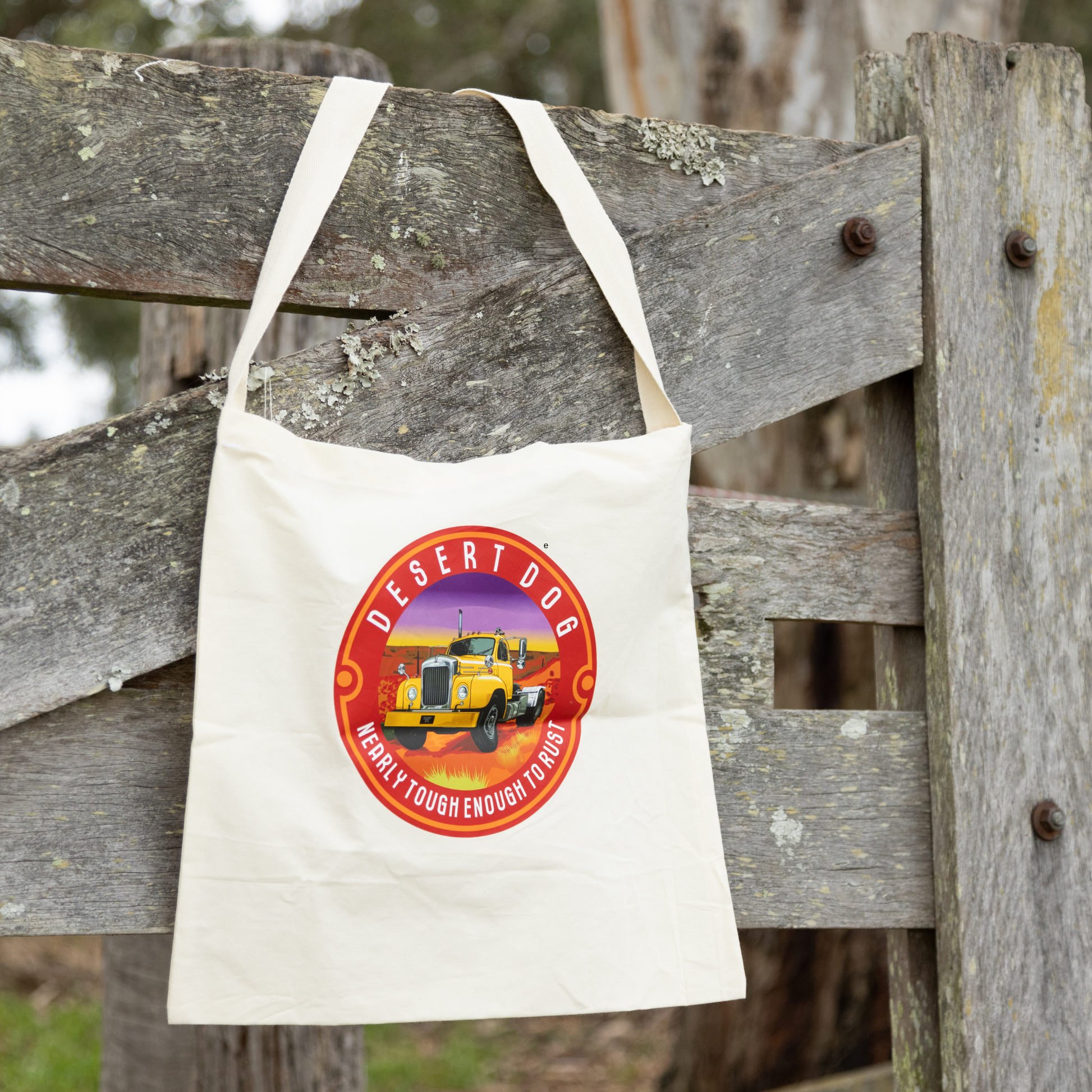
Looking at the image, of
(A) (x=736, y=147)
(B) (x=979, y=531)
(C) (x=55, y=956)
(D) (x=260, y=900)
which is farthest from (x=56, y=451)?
(C) (x=55, y=956)

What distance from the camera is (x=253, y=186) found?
1.09 metres

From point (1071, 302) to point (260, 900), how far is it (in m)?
1.24

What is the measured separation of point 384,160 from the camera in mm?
1152

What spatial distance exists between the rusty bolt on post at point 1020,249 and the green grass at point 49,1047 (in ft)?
12.1

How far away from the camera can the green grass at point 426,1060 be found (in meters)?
3.66

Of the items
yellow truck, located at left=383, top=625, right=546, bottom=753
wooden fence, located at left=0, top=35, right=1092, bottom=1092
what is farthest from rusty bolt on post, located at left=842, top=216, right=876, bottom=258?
yellow truck, located at left=383, top=625, right=546, bottom=753

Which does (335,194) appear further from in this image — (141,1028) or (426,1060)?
(426,1060)

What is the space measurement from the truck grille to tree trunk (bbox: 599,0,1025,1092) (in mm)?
2074

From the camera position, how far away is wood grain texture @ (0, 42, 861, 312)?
101 cm

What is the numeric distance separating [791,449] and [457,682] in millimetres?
2277

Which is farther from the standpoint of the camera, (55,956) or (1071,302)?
Result: (55,956)

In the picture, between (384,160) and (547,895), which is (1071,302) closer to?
(384,160)

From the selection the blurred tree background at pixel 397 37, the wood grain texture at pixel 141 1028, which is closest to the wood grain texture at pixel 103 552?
the wood grain texture at pixel 141 1028

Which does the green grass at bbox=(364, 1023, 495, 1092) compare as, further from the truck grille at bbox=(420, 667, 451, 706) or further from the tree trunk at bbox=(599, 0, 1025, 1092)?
the truck grille at bbox=(420, 667, 451, 706)
